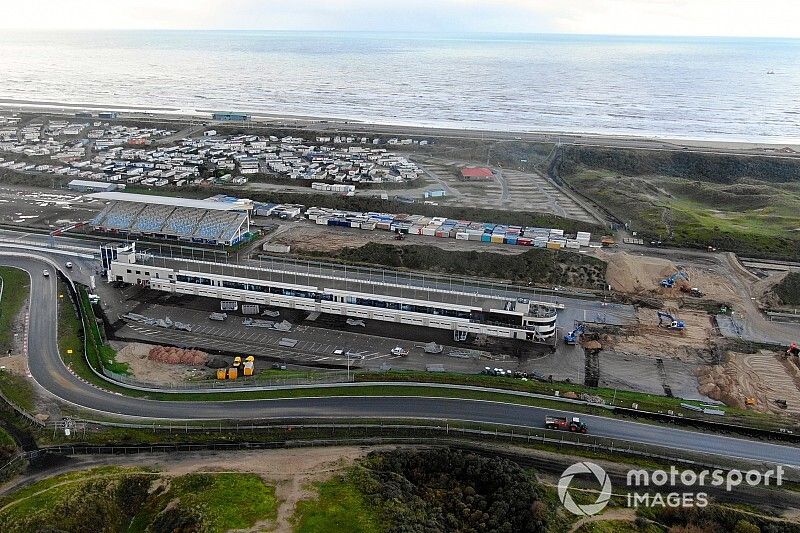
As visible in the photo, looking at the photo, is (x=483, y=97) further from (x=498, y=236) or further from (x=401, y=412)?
(x=401, y=412)

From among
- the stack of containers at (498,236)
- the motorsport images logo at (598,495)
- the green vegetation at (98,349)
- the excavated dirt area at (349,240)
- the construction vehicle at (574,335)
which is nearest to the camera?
the motorsport images logo at (598,495)

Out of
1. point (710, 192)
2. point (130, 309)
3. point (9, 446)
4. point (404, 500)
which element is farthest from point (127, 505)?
point (710, 192)

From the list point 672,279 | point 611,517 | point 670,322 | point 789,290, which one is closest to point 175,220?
point 670,322

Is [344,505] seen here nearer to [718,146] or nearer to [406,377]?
[406,377]

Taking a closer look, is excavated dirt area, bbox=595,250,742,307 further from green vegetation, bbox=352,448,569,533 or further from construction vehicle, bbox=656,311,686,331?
green vegetation, bbox=352,448,569,533

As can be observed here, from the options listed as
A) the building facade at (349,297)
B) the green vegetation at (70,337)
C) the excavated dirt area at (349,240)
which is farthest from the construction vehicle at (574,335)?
the green vegetation at (70,337)

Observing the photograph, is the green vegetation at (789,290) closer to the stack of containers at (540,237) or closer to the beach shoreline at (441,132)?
the stack of containers at (540,237)
